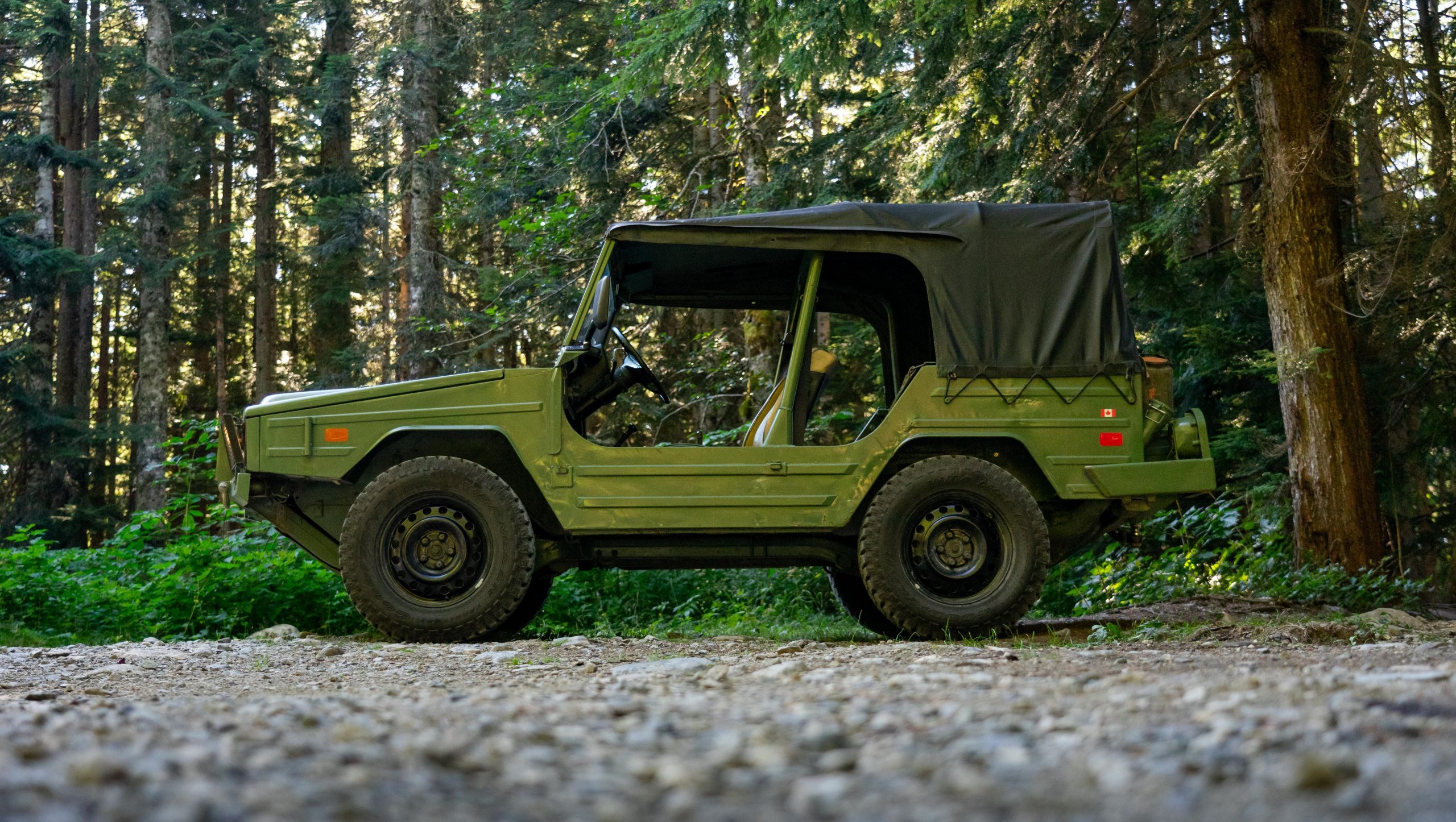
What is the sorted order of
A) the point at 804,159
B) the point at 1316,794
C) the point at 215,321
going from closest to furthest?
the point at 1316,794
the point at 804,159
the point at 215,321

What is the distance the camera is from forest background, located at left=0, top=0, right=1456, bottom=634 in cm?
786

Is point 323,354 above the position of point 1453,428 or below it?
above

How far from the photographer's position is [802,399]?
21.9 feet

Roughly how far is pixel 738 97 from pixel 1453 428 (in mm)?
8998

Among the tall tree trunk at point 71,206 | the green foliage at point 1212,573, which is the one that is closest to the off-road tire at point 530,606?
the green foliage at point 1212,573

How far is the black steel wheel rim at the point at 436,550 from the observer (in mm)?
5898

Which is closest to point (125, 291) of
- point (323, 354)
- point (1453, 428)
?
point (323, 354)

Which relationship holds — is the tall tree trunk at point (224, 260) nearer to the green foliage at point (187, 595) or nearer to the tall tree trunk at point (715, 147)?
the tall tree trunk at point (715, 147)

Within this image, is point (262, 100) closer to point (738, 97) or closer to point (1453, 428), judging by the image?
point (738, 97)

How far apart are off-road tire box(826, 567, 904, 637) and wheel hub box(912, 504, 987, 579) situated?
1180 mm

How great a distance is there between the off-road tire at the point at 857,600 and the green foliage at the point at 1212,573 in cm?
163

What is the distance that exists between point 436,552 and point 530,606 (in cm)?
106

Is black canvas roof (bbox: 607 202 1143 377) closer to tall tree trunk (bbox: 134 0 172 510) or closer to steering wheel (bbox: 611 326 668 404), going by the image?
steering wheel (bbox: 611 326 668 404)

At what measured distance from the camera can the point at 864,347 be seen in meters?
13.8
